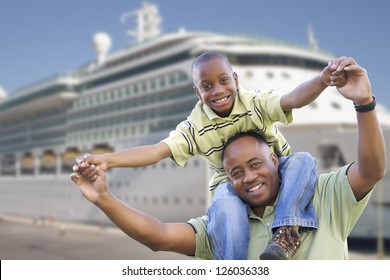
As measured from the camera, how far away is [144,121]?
7934 millimetres

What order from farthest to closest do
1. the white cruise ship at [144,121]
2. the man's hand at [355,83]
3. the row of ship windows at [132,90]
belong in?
the row of ship windows at [132,90]
the white cruise ship at [144,121]
the man's hand at [355,83]

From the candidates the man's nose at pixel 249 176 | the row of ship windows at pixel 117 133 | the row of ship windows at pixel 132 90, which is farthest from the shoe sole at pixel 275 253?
the row of ship windows at pixel 132 90

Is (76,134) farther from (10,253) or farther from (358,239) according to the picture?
(358,239)

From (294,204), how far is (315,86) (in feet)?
0.56

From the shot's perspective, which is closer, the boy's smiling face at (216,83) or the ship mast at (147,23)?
the boy's smiling face at (216,83)

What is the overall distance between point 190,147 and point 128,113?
24.9 feet

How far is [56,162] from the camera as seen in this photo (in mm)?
9648

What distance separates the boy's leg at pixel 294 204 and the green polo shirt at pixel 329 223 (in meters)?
A: 0.02

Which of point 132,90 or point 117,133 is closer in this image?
point 117,133

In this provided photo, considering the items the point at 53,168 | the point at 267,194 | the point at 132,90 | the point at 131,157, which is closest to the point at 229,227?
the point at 267,194

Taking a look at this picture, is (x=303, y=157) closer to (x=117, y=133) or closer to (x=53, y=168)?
(x=117, y=133)

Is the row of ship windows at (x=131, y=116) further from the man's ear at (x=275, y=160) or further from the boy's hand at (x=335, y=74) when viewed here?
the boy's hand at (x=335, y=74)

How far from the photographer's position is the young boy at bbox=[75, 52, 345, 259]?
72 cm

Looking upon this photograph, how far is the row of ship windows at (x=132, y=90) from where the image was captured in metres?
7.69
